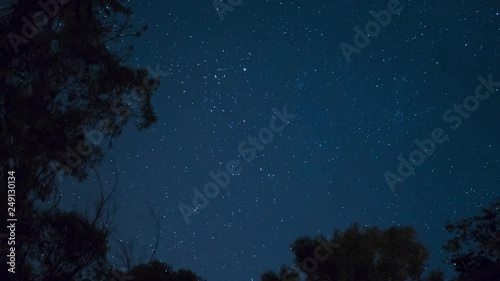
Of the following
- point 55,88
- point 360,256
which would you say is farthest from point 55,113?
point 360,256

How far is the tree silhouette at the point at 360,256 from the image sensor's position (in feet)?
72.2

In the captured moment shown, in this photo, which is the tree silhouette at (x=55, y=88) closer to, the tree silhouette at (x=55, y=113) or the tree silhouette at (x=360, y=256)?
the tree silhouette at (x=55, y=113)

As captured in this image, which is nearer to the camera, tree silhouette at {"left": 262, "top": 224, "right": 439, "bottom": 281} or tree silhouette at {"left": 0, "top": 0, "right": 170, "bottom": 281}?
tree silhouette at {"left": 0, "top": 0, "right": 170, "bottom": 281}

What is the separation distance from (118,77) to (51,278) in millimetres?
4511

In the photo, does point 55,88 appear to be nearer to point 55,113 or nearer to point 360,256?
point 55,113

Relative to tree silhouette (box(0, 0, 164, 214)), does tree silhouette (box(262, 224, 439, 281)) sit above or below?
below

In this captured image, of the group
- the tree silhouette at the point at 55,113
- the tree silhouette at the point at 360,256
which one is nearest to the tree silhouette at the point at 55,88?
the tree silhouette at the point at 55,113

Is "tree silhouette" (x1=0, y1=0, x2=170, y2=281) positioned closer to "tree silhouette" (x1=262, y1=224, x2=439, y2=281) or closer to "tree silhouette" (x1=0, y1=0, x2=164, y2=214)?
"tree silhouette" (x1=0, y1=0, x2=164, y2=214)

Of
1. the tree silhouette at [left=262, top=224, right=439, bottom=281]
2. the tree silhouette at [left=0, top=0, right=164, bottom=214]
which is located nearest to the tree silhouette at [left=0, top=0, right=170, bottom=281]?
the tree silhouette at [left=0, top=0, right=164, bottom=214]

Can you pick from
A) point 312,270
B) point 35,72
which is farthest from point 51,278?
point 312,270

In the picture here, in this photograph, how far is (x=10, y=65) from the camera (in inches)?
401

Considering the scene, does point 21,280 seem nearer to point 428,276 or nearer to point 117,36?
point 117,36

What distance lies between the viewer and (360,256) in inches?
885

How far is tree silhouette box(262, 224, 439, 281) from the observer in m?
22.0
